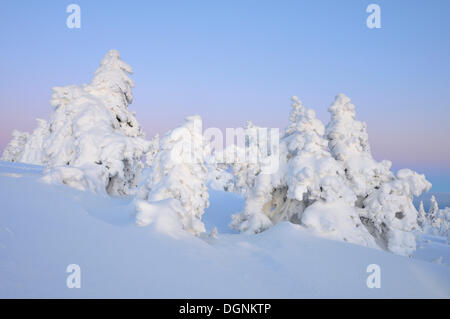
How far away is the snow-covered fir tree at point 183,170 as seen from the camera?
37.2ft

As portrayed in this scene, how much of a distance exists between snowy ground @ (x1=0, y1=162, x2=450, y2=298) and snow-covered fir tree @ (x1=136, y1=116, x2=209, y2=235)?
2518 millimetres

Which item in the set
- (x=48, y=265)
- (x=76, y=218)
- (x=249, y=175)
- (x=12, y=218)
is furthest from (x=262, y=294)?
(x=249, y=175)

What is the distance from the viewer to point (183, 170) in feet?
38.1

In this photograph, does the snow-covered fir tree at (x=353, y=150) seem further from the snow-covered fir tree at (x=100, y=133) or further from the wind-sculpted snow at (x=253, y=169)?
the snow-covered fir tree at (x=100, y=133)

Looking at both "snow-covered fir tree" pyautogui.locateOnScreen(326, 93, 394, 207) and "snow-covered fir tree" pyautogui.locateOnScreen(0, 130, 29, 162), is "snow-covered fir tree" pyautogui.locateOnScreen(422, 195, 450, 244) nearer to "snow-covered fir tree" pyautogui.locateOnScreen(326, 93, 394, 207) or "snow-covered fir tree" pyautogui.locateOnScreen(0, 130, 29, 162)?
"snow-covered fir tree" pyautogui.locateOnScreen(326, 93, 394, 207)

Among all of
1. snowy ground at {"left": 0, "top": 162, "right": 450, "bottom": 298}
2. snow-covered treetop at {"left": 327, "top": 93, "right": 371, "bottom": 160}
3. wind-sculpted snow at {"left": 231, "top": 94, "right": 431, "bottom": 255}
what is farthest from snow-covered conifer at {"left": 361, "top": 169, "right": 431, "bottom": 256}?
snowy ground at {"left": 0, "top": 162, "right": 450, "bottom": 298}

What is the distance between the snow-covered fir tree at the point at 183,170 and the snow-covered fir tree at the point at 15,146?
1765 inches

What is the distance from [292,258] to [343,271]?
1509 millimetres

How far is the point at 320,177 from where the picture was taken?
13.1 m

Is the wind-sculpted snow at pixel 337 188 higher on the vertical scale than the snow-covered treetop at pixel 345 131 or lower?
lower

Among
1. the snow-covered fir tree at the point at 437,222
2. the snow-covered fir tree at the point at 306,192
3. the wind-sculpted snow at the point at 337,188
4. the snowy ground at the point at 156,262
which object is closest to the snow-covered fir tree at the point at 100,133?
the snowy ground at the point at 156,262

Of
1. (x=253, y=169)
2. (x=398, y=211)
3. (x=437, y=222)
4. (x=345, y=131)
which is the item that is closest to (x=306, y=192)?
(x=253, y=169)
